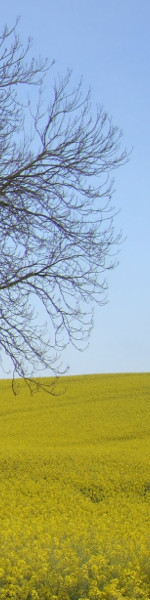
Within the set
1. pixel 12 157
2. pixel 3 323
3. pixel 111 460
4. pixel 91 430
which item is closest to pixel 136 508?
pixel 111 460

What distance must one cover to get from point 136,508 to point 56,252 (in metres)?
7.13

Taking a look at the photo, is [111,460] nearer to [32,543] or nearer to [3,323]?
[3,323]

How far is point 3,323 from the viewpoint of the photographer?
12.1 meters

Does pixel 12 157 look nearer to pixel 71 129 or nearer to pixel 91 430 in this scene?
pixel 71 129

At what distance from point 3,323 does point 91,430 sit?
51.8 ft

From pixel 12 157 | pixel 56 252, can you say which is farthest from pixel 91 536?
pixel 12 157

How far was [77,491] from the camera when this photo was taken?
61.4 feet

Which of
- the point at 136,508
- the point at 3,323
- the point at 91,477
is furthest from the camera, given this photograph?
A: the point at 91,477

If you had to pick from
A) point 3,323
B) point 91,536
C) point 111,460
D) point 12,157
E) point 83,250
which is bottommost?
point 91,536

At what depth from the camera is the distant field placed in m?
8.30

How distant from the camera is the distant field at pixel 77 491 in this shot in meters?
8.30

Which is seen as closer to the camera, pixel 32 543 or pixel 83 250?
pixel 32 543

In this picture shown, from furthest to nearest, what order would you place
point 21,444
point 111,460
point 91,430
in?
point 91,430, point 21,444, point 111,460

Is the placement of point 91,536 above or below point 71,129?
below
